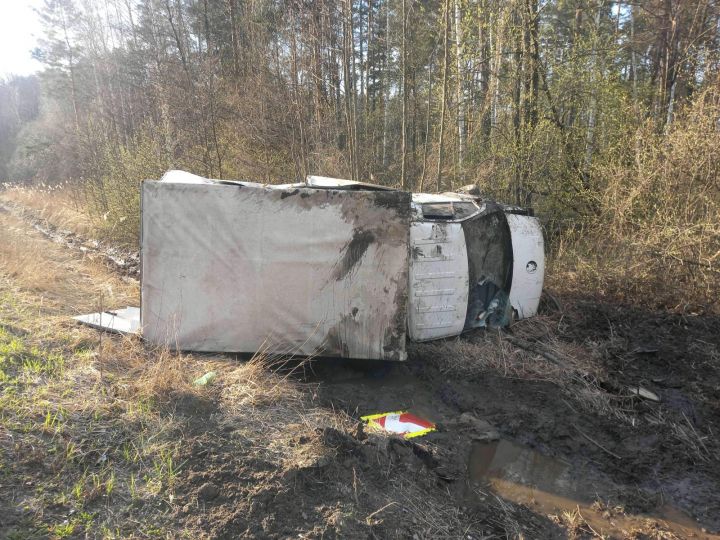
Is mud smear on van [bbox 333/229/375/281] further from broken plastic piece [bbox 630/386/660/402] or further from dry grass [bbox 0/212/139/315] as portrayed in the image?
broken plastic piece [bbox 630/386/660/402]

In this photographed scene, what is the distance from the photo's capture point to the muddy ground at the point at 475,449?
2512 mm

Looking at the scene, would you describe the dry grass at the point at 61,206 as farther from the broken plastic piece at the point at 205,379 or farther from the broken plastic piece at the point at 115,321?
the broken plastic piece at the point at 205,379

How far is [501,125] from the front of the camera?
8.91 metres

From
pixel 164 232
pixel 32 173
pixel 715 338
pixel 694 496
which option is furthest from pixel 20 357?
pixel 32 173

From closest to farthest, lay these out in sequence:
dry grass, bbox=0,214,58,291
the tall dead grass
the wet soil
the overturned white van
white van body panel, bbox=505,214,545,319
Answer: the wet soil, the overturned white van, white van body panel, bbox=505,214,545,319, the tall dead grass, dry grass, bbox=0,214,58,291

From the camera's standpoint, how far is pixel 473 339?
207 inches

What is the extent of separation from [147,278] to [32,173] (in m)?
33.6

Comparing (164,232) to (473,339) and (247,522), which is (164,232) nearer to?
(247,522)

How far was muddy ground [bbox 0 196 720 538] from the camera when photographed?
8.24 feet

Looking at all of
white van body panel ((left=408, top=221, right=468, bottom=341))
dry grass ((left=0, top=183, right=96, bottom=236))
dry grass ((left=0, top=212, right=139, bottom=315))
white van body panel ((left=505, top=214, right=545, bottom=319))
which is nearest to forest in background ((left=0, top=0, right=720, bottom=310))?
dry grass ((left=0, top=183, right=96, bottom=236))

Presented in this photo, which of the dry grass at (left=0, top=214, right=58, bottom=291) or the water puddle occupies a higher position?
the dry grass at (left=0, top=214, right=58, bottom=291)

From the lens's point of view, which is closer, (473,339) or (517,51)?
(473,339)

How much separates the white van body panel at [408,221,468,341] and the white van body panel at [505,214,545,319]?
2.52ft

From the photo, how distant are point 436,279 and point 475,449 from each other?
5.90 feet
